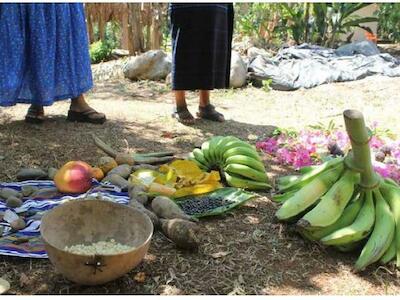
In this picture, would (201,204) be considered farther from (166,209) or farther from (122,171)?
(122,171)

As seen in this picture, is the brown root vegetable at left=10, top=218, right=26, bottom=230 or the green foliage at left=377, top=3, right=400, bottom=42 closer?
the brown root vegetable at left=10, top=218, right=26, bottom=230

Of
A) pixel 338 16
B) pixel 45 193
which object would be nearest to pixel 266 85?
pixel 338 16

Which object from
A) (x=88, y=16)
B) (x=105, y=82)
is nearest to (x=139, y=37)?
(x=88, y=16)

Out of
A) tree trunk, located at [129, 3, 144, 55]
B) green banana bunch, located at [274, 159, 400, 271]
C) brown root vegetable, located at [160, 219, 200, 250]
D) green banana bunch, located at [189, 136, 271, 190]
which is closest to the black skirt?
green banana bunch, located at [189, 136, 271, 190]

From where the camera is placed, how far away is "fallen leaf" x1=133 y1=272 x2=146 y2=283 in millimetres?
2014

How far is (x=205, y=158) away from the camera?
3.28 meters

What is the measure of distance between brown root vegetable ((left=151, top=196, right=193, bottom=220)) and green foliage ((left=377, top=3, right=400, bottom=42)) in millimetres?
9656

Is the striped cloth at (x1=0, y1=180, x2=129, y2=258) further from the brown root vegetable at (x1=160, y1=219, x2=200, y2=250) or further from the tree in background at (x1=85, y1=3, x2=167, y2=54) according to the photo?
the tree in background at (x1=85, y1=3, x2=167, y2=54)

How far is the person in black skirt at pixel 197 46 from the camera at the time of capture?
4543 mm

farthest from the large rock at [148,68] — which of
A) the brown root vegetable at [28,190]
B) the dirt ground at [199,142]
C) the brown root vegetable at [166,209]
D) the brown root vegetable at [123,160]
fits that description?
the brown root vegetable at [166,209]

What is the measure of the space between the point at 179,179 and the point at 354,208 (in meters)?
1.15

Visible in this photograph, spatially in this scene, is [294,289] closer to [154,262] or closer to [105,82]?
[154,262]

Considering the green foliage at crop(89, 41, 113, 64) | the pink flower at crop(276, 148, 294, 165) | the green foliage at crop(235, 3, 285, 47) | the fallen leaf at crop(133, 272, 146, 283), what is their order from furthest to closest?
1. the green foliage at crop(235, 3, 285, 47)
2. the green foliage at crop(89, 41, 113, 64)
3. the pink flower at crop(276, 148, 294, 165)
4. the fallen leaf at crop(133, 272, 146, 283)

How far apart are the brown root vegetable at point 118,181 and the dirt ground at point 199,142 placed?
23.2 inches
